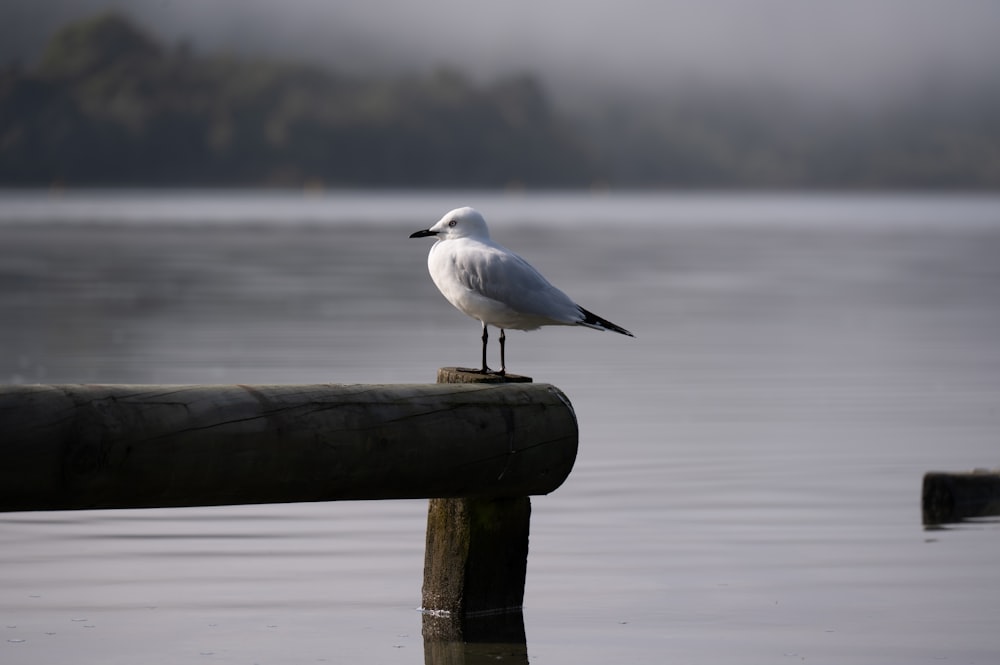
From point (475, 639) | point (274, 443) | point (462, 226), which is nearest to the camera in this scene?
point (274, 443)

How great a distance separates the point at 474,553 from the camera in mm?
7262

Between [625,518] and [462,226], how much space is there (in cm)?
296

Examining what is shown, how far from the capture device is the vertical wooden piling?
7.17 meters

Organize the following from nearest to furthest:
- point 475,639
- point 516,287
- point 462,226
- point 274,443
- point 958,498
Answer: point 274,443
point 475,639
point 516,287
point 462,226
point 958,498

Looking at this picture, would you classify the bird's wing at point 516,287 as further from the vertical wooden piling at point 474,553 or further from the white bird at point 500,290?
the vertical wooden piling at point 474,553

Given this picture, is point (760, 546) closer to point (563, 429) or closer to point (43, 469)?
point (563, 429)

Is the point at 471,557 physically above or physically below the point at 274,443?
below

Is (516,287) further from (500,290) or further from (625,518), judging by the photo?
(625,518)

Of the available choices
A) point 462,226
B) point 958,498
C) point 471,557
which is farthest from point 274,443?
point 958,498

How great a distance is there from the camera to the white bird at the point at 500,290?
731 cm

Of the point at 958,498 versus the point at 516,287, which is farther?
the point at 958,498

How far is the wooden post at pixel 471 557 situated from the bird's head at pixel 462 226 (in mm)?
703

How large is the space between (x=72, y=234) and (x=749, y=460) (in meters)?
67.8

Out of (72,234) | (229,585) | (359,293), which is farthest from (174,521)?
(72,234)
